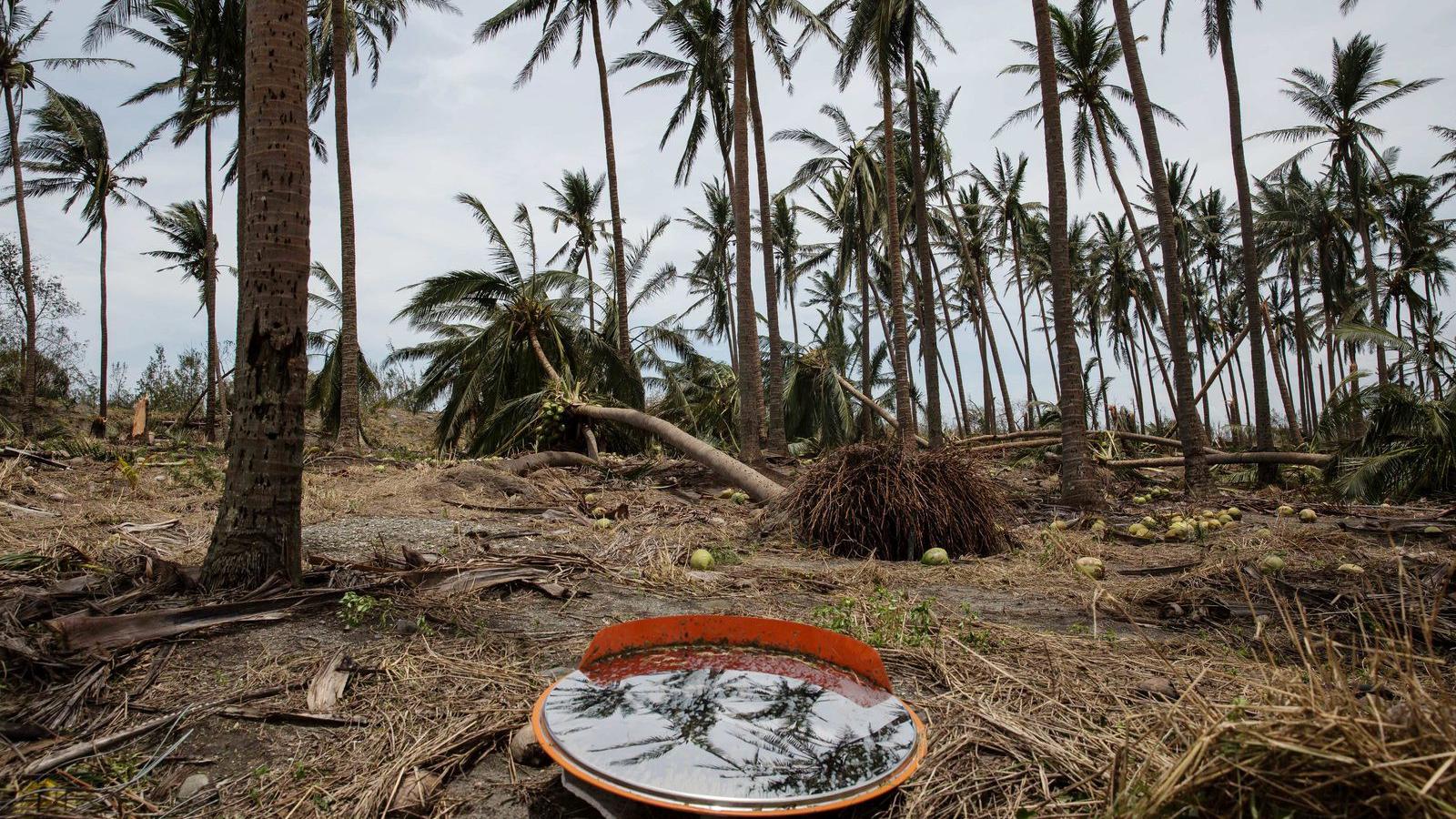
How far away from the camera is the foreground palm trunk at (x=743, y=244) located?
1159cm

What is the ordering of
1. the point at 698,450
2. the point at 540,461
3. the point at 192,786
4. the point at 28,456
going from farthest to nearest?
the point at 540,461 < the point at 698,450 < the point at 28,456 < the point at 192,786

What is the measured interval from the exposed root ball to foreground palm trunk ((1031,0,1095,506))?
3.10 m

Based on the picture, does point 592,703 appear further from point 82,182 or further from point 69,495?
point 82,182

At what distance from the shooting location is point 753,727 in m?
2.08

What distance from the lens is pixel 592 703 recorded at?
7.18 ft

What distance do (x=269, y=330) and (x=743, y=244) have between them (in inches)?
363

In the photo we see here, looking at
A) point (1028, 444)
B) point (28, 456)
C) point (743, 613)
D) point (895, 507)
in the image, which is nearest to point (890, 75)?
point (1028, 444)

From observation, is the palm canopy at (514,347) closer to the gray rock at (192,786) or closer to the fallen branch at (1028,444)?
the fallen branch at (1028,444)

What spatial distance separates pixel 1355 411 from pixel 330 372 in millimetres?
19890

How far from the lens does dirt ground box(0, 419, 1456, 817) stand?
1.32 meters

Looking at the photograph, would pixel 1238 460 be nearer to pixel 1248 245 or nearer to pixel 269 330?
pixel 1248 245

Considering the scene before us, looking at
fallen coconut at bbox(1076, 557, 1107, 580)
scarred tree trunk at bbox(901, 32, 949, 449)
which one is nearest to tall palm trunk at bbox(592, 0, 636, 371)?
scarred tree trunk at bbox(901, 32, 949, 449)

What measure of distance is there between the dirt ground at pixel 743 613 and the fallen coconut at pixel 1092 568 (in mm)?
148

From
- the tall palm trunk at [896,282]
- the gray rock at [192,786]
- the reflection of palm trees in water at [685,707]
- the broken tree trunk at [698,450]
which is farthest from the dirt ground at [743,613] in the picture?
the tall palm trunk at [896,282]
